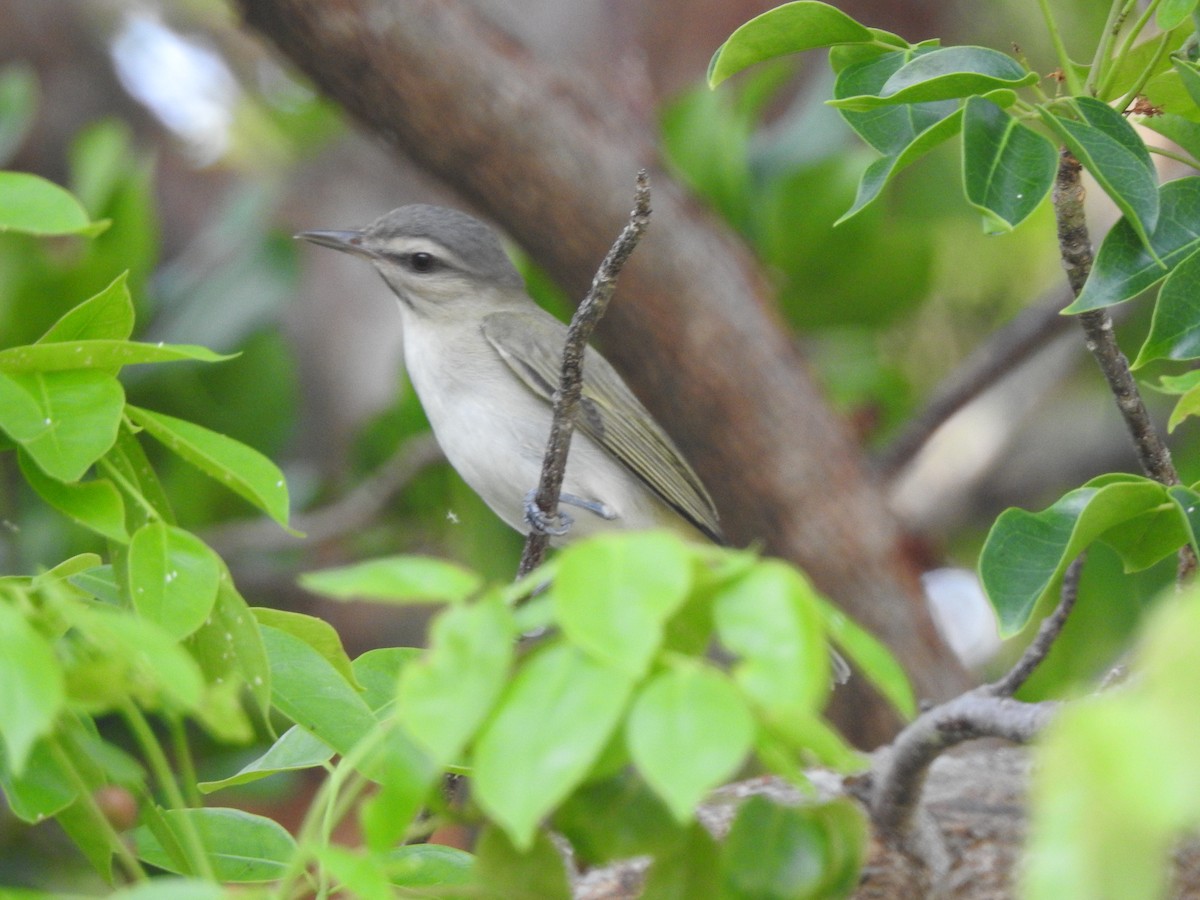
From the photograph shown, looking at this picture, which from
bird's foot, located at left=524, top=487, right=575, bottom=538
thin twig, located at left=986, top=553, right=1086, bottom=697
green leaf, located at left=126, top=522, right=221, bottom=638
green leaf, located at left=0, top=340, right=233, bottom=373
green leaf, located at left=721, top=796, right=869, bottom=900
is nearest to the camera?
green leaf, located at left=721, top=796, right=869, bottom=900

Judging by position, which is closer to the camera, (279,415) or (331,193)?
(279,415)

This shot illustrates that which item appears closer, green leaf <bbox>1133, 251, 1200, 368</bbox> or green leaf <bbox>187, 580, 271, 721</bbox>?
green leaf <bbox>187, 580, 271, 721</bbox>

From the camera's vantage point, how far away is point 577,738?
1.13 meters

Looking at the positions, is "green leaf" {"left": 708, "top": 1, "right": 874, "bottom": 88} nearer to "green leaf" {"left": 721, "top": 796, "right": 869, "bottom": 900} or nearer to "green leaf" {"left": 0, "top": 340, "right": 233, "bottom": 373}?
"green leaf" {"left": 0, "top": 340, "right": 233, "bottom": 373}

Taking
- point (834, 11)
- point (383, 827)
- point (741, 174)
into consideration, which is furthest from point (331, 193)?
point (383, 827)

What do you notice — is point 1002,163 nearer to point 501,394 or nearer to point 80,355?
point 80,355

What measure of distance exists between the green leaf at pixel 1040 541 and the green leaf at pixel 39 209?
1251 millimetres

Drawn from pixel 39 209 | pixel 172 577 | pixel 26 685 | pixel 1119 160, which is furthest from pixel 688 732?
pixel 1119 160

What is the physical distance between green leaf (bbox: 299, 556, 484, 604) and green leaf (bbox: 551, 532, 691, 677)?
4.0 inches

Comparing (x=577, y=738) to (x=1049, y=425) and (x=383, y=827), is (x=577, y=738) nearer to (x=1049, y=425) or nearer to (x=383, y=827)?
(x=383, y=827)

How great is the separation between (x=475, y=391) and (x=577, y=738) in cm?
320

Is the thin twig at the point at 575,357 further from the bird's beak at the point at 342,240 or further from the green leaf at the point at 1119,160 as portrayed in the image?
the bird's beak at the point at 342,240

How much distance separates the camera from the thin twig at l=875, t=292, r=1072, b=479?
16.9 ft

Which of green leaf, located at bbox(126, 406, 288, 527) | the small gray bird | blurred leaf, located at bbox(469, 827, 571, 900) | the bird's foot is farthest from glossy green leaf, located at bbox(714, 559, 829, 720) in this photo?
the small gray bird
